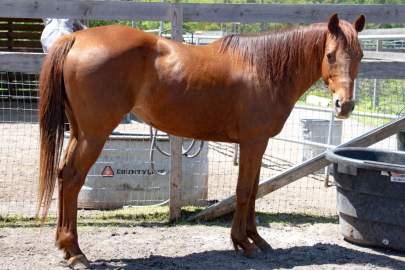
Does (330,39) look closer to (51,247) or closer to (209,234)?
(209,234)

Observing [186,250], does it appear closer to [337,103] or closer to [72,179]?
[72,179]

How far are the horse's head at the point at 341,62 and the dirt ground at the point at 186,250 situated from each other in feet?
4.11

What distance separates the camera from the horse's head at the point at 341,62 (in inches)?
159

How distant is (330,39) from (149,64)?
→ 139 cm

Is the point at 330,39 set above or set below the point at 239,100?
above

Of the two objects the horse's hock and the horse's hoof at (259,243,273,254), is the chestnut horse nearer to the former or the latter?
the horse's hoof at (259,243,273,254)

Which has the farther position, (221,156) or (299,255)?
(221,156)

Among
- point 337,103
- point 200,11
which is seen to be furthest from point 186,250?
point 200,11

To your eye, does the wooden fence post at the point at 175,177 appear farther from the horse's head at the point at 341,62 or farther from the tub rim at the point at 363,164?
the horse's head at the point at 341,62

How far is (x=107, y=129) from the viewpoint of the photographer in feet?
13.5

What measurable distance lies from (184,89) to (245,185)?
90 cm

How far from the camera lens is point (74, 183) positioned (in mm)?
4094

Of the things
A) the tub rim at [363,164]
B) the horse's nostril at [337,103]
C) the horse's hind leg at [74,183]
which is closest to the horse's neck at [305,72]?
the horse's nostril at [337,103]

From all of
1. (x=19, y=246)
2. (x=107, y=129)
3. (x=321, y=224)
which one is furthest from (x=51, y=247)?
(x=321, y=224)
